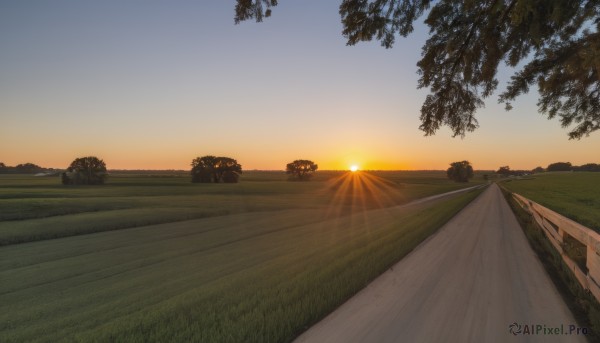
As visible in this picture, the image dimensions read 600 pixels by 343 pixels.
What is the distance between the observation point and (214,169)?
92.4 metres

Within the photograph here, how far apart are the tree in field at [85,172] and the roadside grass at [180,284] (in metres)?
59.5

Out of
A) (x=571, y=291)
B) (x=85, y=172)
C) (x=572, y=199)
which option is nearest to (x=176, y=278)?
(x=571, y=291)

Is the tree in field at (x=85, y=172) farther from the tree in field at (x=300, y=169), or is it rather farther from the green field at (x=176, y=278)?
the tree in field at (x=300, y=169)

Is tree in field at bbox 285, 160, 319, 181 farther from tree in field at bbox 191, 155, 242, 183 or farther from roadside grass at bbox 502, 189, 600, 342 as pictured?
roadside grass at bbox 502, 189, 600, 342

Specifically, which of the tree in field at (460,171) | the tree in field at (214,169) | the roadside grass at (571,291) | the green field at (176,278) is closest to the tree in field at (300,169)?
the tree in field at (214,169)

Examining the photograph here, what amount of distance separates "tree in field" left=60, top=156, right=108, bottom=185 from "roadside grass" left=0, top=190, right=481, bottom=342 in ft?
195

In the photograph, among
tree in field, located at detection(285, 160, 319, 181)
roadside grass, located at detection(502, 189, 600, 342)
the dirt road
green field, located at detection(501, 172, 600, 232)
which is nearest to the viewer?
the dirt road

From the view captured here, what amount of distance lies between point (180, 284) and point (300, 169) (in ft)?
389

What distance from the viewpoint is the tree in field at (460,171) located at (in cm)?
14112

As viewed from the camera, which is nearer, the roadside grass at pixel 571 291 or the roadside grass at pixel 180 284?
the roadside grass at pixel 571 291

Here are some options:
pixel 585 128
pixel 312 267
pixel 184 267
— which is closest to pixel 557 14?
pixel 585 128

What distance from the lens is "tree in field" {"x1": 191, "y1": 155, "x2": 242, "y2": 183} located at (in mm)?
89931

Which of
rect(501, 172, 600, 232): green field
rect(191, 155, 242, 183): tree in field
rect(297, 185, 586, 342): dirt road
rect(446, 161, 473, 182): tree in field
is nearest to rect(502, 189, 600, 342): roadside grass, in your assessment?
rect(297, 185, 586, 342): dirt road

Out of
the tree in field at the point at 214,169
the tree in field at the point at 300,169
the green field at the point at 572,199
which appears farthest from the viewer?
the tree in field at the point at 300,169
